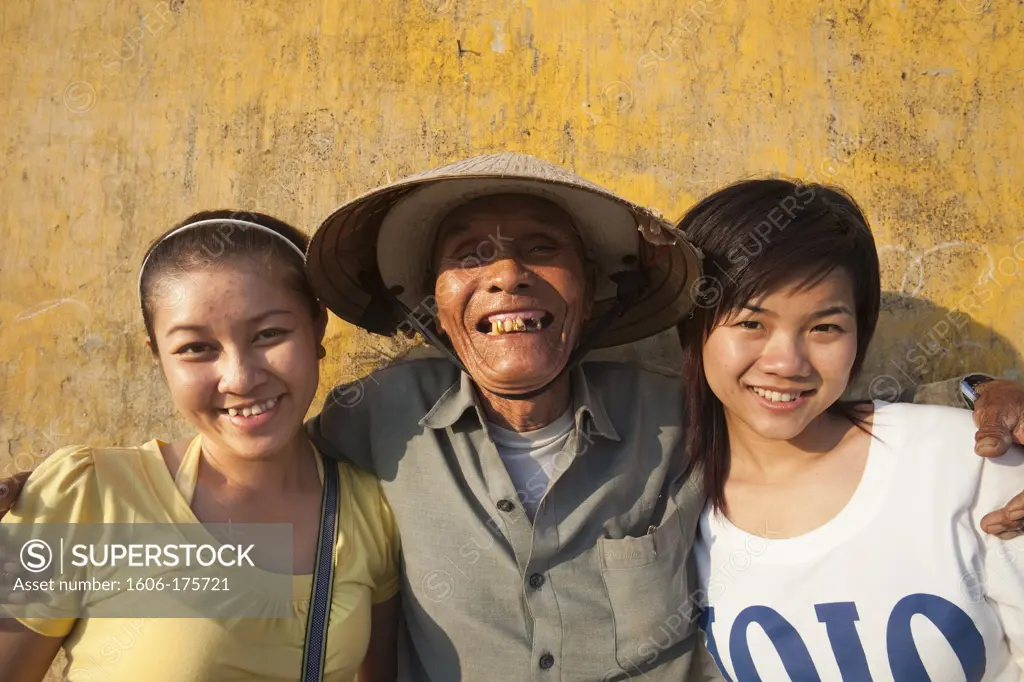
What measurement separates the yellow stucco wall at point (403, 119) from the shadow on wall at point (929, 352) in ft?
0.25

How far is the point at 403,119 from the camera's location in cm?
304

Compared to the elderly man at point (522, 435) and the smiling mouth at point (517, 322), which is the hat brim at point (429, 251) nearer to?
the elderly man at point (522, 435)

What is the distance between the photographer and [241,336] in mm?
2092

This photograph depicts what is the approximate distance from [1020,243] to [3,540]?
3643 mm

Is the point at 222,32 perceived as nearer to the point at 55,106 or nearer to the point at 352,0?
the point at 352,0

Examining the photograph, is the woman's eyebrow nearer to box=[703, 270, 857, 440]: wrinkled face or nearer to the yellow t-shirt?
box=[703, 270, 857, 440]: wrinkled face

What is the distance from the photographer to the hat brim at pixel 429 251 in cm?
231

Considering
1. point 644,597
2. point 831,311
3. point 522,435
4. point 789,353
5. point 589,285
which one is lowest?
point 644,597

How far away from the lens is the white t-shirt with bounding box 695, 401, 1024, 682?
2.00 m

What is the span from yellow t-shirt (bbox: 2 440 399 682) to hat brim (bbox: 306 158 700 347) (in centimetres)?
76

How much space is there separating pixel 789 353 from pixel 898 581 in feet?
2.30

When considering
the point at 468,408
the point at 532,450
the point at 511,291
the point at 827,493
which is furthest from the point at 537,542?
the point at 827,493

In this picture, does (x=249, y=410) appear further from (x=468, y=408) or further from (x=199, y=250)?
(x=468, y=408)

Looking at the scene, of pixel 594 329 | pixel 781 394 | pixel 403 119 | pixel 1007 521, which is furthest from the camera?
pixel 403 119
